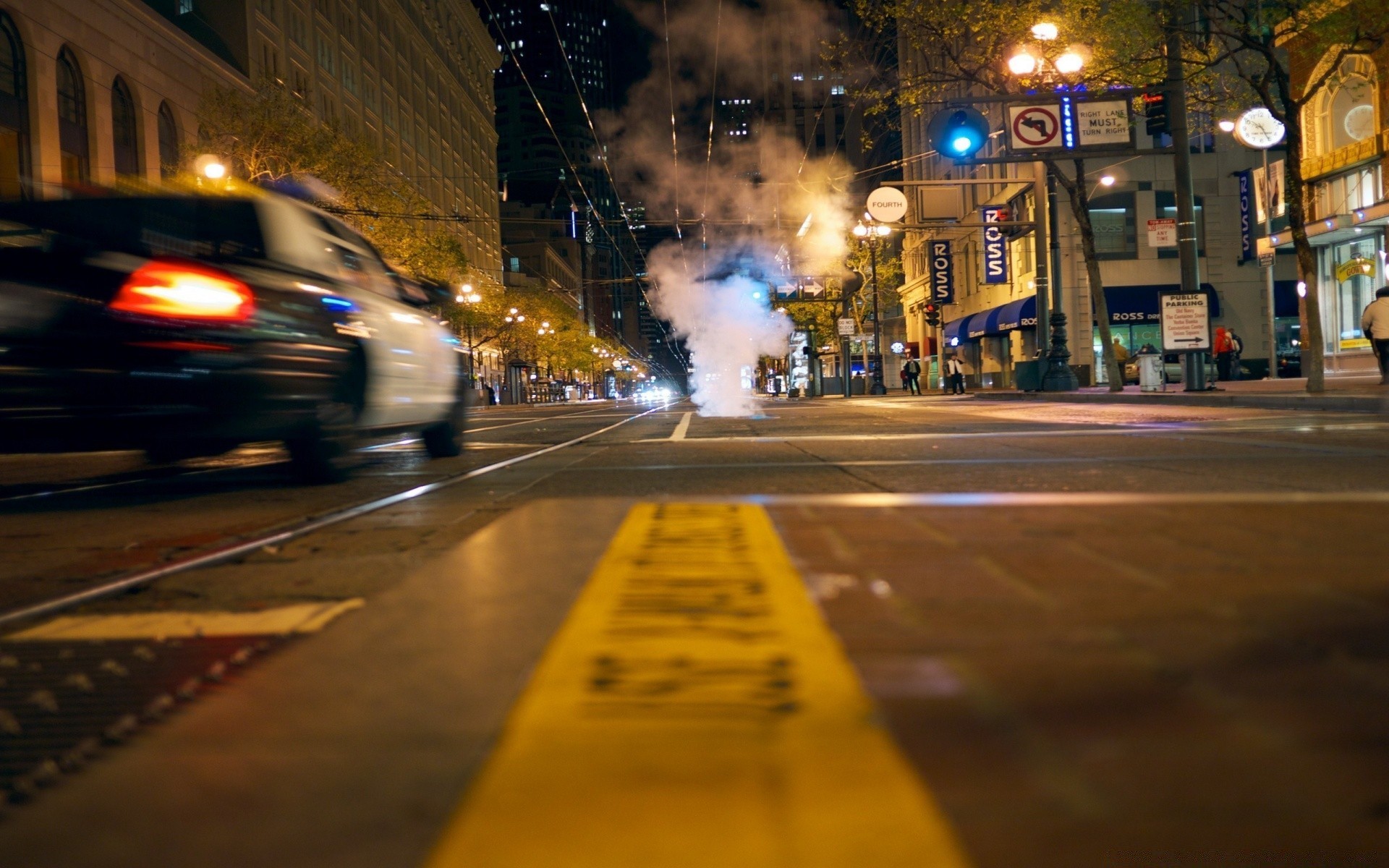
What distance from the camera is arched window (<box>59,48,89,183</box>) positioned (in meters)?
32.1

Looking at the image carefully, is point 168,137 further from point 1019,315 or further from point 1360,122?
point 1360,122

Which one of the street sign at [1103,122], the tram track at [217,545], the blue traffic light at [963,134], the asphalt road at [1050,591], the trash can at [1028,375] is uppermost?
the street sign at [1103,122]

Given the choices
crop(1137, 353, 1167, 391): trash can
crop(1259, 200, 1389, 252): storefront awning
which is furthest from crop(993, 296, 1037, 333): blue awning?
crop(1137, 353, 1167, 391): trash can

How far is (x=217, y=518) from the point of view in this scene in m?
5.82

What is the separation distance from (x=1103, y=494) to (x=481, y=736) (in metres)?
4.30

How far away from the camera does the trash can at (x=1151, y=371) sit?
2581 cm

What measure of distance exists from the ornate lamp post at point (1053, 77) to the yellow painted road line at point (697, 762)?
78.4 ft

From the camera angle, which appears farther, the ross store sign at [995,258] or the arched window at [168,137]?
the ross store sign at [995,258]

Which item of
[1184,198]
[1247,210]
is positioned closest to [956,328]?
[1247,210]

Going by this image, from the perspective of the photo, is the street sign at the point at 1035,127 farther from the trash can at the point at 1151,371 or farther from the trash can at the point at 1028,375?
the trash can at the point at 1028,375

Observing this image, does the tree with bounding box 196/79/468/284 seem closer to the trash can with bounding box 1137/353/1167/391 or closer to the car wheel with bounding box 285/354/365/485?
the trash can with bounding box 1137/353/1167/391

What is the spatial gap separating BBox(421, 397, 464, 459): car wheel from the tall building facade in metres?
3.87

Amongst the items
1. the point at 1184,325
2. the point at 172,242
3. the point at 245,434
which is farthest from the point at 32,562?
the point at 1184,325

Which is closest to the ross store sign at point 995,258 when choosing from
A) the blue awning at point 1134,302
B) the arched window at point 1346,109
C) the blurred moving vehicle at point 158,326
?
the blue awning at point 1134,302
